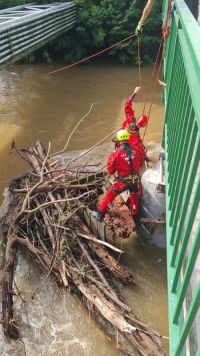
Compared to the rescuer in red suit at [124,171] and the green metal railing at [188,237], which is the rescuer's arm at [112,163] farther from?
the green metal railing at [188,237]

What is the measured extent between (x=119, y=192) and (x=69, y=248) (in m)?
1.17

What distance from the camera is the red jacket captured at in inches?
218

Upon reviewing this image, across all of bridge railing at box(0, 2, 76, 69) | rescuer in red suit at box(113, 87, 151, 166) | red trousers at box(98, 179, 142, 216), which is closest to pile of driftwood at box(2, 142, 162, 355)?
red trousers at box(98, 179, 142, 216)

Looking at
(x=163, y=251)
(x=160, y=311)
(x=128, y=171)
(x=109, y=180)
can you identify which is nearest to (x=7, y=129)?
(x=109, y=180)

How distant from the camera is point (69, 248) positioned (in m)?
5.18

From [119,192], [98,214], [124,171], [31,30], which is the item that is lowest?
[98,214]

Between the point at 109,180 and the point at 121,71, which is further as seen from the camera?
the point at 121,71

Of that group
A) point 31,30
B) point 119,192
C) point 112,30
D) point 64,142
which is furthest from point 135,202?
point 112,30

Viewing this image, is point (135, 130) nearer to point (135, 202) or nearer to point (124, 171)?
point (124, 171)

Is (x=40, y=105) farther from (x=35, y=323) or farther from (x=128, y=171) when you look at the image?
(x=35, y=323)

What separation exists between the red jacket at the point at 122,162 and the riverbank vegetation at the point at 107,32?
929 cm

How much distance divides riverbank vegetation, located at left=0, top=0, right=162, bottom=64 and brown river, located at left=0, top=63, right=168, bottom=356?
0.61 metres

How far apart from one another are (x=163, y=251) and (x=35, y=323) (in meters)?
2.26

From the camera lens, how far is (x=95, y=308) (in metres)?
4.66
